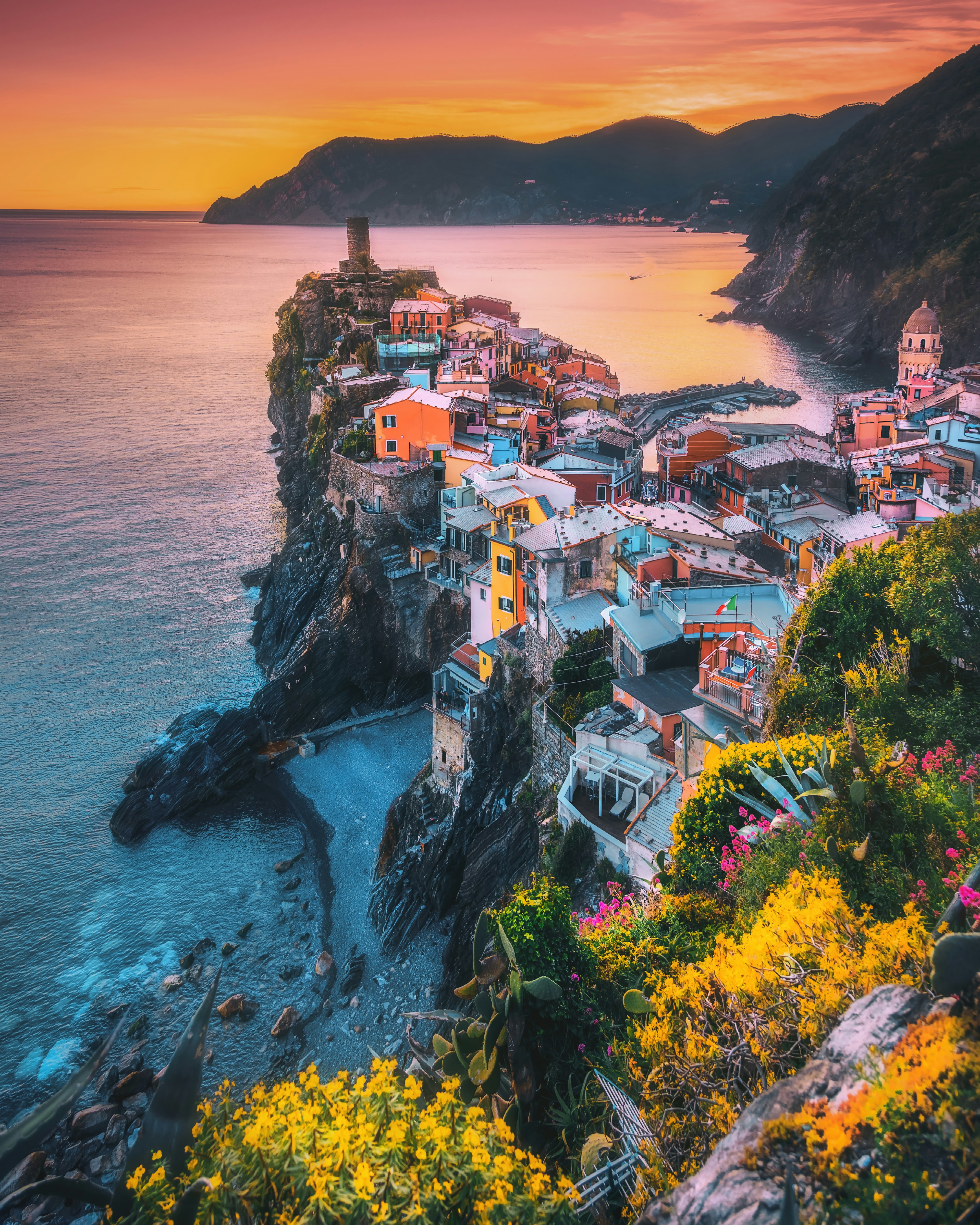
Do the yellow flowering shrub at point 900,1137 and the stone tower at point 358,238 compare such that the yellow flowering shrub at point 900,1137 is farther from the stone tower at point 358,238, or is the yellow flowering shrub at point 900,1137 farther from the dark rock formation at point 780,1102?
the stone tower at point 358,238

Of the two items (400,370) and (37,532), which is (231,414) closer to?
(37,532)

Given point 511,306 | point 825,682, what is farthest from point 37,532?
point 511,306

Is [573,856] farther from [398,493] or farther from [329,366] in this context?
[329,366]

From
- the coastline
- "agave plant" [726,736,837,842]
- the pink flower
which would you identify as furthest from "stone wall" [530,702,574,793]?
the pink flower

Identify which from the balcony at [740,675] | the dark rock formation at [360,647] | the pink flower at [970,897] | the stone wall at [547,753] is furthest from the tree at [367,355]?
the pink flower at [970,897]

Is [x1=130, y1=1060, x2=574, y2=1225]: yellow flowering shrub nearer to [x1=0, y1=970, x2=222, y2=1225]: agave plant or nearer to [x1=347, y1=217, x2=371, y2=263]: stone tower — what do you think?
[x1=0, y1=970, x2=222, y2=1225]: agave plant

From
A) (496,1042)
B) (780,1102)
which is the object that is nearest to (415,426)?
(496,1042)
